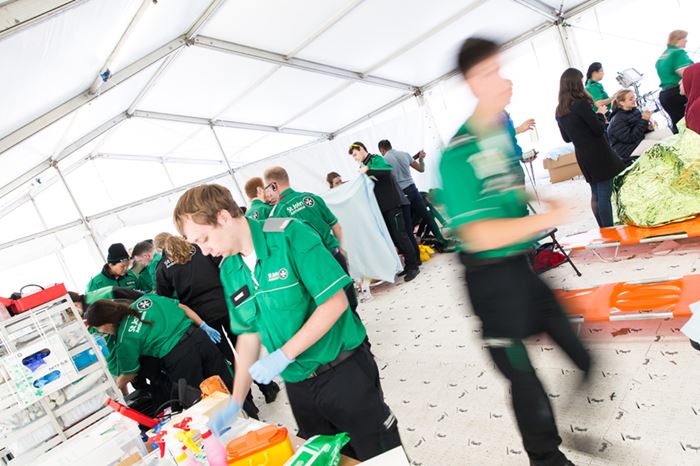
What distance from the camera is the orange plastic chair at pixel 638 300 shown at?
181 centimetres

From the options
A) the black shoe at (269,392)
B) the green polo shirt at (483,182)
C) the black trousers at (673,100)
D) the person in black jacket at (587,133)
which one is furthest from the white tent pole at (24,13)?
the black trousers at (673,100)

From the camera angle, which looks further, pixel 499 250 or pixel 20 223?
pixel 20 223

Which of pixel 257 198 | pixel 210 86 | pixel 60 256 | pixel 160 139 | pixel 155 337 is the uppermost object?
pixel 210 86

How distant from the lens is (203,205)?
3.56ft

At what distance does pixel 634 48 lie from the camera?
686 centimetres

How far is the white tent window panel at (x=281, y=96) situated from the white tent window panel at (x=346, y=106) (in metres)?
0.39

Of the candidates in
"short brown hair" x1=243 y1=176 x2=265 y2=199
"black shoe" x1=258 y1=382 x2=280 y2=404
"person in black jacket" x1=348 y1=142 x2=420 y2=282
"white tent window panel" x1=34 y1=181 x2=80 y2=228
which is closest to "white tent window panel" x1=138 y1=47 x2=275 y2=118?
"white tent window panel" x1=34 y1=181 x2=80 y2=228

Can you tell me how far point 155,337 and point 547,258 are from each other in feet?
9.50

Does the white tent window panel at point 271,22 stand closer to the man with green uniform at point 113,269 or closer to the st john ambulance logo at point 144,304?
the man with green uniform at point 113,269

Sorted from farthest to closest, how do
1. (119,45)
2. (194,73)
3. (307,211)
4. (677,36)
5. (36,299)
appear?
(194,73) → (677,36) → (119,45) → (307,211) → (36,299)

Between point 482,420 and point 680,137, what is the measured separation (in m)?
2.47

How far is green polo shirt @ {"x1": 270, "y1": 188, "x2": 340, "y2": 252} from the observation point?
110 inches

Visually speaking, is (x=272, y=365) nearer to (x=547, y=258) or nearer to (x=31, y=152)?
(x=547, y=258)

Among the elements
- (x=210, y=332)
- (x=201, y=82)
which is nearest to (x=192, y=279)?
(x=210, y=332)
